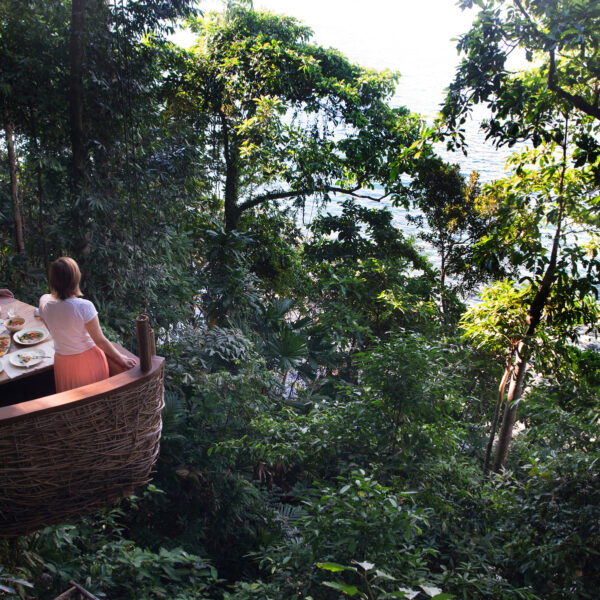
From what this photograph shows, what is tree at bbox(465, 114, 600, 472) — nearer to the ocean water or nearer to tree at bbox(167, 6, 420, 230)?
the ocean water

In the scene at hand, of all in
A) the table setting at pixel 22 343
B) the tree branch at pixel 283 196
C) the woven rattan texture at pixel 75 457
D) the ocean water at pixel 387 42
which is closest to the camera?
the woven rattan texture at pixel 75 457

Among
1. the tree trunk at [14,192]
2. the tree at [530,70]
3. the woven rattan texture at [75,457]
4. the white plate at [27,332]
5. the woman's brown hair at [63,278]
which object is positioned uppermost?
the tree at [530,70]

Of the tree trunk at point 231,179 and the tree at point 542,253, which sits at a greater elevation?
the tree trunk at point 231,179

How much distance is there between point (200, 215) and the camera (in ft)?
23.2

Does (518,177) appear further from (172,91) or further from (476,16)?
(172,91)

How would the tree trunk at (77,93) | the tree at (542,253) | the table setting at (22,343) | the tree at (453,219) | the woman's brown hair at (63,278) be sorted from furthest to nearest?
1. the tree at (453,219)
2. the tree trunk at (77,93)
3. the tree at (542,253)
4. the table setting at (22,343)
5. the woman's brown hair at (63,278)

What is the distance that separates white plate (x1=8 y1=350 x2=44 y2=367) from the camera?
2.31 m

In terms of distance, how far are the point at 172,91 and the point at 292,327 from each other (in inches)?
152

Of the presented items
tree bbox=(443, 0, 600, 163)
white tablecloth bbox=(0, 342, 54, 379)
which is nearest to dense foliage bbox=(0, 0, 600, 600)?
tree bbox=(443, 0, 600, 163)

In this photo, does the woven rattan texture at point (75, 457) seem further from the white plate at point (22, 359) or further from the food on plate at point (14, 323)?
the food on plate at point (14, 323)

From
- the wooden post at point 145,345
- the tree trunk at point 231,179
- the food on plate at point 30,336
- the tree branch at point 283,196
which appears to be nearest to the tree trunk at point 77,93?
the food on plate at point 30,336

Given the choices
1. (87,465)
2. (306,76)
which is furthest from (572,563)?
(306,76)

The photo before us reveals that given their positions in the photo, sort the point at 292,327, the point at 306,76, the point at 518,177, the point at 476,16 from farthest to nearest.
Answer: the point at 306,76, the point at 292,327, the point at 518,177, the point at 476,16

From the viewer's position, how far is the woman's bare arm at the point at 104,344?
2072 mm
